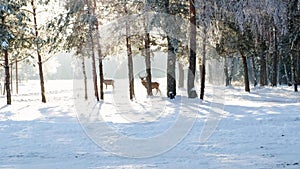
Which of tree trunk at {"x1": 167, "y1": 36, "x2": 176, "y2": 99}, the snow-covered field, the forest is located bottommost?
the snow-covered field

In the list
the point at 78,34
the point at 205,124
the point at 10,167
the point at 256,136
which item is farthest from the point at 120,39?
the point at 10,167

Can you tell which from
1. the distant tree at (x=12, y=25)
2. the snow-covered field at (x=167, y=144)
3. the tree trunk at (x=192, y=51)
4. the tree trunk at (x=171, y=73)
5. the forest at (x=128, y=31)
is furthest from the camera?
the tree trunk at (x=171, y=73)

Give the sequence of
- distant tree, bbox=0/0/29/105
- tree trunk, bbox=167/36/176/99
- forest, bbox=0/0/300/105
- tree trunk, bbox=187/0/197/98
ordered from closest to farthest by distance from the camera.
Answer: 1. tree trunk, bbox=187/0/197/98
2. forest, bbox=0/0/300/105
3. distant tree, bbox=0/0/29/105
4. tree trunk, bbox=167/36/176/99

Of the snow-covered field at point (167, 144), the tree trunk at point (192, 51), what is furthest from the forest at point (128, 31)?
the snow-covered field at point (167, 144)

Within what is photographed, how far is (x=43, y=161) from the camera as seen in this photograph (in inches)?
255

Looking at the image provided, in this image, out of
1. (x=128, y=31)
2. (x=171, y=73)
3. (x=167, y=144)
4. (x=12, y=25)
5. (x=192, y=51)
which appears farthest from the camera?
(x=128, y=31)

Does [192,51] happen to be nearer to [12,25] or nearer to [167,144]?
[12,25]

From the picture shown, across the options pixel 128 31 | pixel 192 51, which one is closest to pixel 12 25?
pixel 128 31

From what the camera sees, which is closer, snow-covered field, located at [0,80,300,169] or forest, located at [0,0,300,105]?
snow-covered field, located at [0,80,300,169]

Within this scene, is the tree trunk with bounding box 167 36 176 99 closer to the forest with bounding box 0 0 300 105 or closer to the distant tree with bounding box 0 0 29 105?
the forest with bounding box 0 0 300 105

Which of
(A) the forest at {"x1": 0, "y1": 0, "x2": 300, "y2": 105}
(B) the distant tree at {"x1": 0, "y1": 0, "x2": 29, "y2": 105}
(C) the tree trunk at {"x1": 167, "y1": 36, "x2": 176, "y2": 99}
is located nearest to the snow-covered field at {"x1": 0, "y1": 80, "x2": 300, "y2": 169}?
(A) the forest at {"x1": 0, "y1": 0, "x2": 300, "y2": 105}

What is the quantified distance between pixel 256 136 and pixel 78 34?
13671 millimetres

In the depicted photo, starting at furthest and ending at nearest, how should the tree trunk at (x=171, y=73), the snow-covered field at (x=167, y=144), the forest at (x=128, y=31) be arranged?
the tree trunk at (x=171, y=73)
the forest at (x=128, y=31)
the snow-covered field at (x=167, y=144)

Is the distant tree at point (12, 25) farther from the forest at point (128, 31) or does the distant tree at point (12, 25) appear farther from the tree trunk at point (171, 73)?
the tree trunk at point (171, 73)
